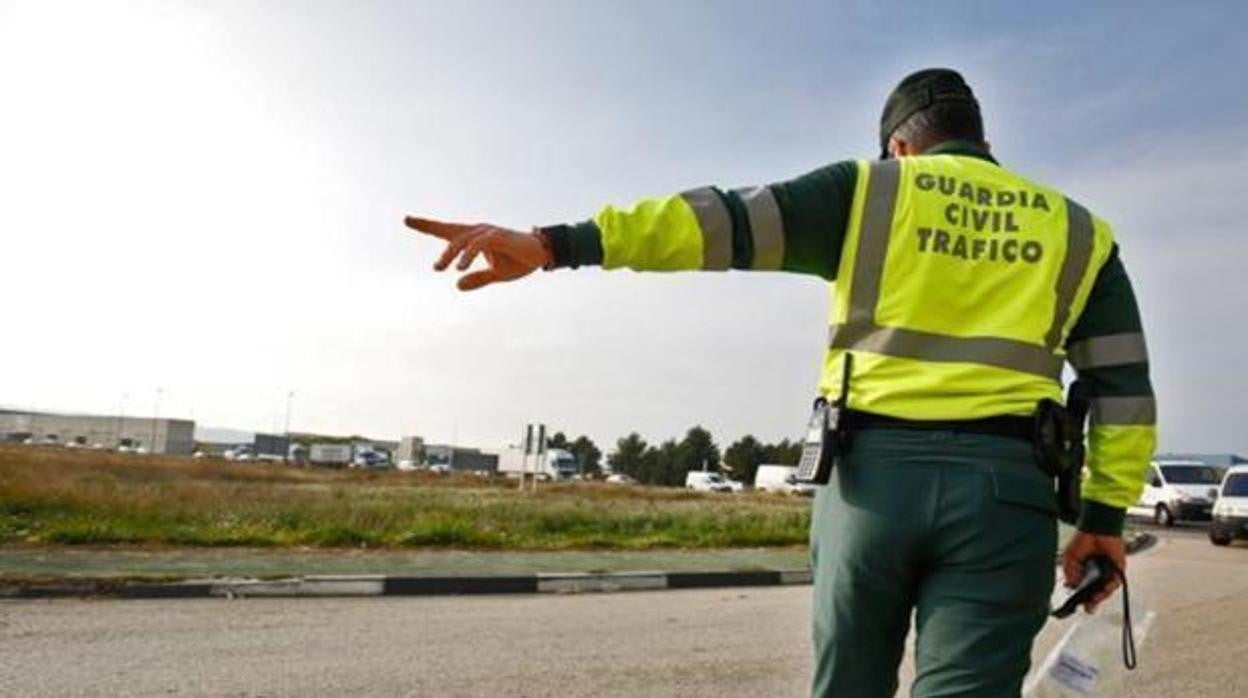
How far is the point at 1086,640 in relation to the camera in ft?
8.73

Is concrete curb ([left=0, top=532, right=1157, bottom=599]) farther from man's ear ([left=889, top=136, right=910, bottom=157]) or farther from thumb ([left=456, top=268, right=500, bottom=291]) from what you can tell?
man's ear ([left=889, top=136, right=910, bottom=157])

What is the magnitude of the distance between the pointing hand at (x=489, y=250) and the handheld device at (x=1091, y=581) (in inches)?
58.8

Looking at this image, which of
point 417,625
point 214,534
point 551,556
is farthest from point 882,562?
point 214,534

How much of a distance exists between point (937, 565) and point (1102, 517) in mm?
605

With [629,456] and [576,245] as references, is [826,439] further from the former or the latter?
[629,456]

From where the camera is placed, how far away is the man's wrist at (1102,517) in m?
2.50

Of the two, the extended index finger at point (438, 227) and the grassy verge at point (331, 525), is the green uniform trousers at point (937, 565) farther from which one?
the grassy verge at point (331, 525)

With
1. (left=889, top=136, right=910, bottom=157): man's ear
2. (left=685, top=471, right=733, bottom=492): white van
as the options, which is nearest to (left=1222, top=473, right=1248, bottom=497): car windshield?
(left=889, top=136, right=910, bottom=157): man's ear

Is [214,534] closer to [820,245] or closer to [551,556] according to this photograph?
[551,556]

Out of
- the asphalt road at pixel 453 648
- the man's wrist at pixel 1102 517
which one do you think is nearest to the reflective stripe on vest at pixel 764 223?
the man's wrist at pixel 1102 517

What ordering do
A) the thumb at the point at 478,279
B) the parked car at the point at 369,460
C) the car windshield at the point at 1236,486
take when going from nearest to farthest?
the thumb at the point at 478,279 < the car windshield at the point at 1236,486 < the parked car at the point at 369,460

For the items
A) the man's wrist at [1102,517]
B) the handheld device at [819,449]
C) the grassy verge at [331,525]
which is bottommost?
the grassy verge at [331,525]

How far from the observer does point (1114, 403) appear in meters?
2.50

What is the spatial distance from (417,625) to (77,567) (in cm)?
400
